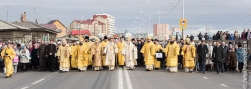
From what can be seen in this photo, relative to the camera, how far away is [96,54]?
20.1m

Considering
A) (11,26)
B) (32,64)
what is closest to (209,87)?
(32,64)

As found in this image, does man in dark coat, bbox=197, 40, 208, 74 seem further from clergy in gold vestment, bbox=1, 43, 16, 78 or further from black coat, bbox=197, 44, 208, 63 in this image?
clergy in gold vestment, bbox=1, 43, 16, 78

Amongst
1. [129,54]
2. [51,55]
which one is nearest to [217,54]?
[129,54]

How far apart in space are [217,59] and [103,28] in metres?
175

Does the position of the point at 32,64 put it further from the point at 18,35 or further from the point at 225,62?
the point at 18,35

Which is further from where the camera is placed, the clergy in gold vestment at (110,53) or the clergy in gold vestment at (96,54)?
the clergy in gold vestment at (96,54)

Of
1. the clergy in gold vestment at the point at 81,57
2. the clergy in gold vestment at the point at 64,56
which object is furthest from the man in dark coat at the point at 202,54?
the clergy in gold vestment at the point at 64,56

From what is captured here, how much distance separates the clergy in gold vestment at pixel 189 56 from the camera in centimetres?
1926

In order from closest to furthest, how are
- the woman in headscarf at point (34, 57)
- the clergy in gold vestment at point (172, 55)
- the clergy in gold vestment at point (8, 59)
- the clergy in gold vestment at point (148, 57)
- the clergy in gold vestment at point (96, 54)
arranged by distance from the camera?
1. the clergy in gold vestment at point (8, 59)
2. the clergy in gold vestment at point (172, 55)
3. the clergy in gold vestment at point (148, 57)
4. the clergy in gold vestment at point (96, 54)
5. the woman in headscarf at point (34, 57)

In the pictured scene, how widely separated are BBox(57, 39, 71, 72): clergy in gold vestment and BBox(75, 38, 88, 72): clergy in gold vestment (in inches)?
24.2

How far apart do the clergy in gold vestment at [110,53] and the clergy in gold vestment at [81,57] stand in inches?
47.2

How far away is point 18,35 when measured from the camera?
123 ft

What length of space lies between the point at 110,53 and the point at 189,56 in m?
4.41

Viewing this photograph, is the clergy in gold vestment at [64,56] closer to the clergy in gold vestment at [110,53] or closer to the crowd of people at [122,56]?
the crowd of people at [122,56]
